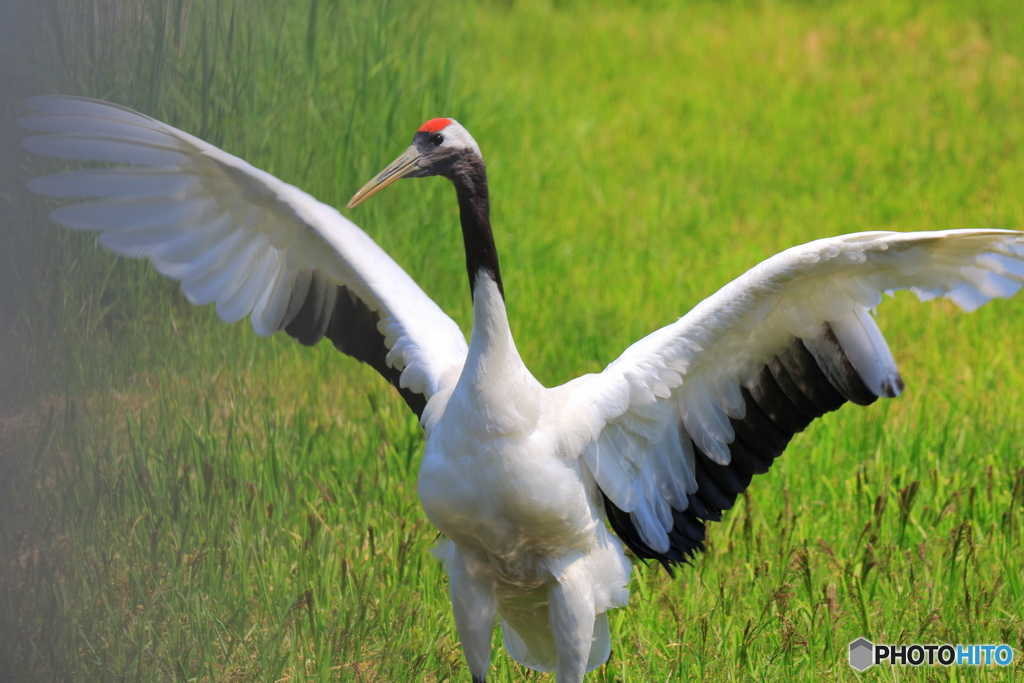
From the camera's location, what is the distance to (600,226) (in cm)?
782

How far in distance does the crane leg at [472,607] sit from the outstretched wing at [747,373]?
0.49 m

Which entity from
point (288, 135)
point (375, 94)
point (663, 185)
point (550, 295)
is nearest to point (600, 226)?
point (663, 185)

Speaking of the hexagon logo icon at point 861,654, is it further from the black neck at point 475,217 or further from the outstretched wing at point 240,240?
the black neck at point 475,217

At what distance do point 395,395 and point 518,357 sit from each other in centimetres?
228

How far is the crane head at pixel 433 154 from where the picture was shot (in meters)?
3.30

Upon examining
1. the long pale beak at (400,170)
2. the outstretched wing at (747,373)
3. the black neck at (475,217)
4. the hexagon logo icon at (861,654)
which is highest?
the long pale beak at (400,170)

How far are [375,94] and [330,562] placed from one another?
3501 mm

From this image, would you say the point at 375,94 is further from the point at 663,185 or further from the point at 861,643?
the point at 861,643

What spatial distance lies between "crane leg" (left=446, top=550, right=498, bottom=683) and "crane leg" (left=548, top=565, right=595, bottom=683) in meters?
0.20

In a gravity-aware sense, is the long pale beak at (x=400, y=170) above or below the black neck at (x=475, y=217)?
above

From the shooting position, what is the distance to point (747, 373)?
3488mm

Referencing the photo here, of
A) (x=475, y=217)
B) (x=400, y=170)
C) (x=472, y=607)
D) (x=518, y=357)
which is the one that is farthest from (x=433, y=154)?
(x=472, y=607)

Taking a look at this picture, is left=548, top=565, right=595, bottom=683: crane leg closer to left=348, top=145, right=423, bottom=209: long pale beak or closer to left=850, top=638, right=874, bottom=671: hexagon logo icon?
left=850, top=638, right=874, bottom=671: hexagon logo icon

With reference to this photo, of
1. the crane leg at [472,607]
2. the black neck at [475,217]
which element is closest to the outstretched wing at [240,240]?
the black neck at [475,217]
